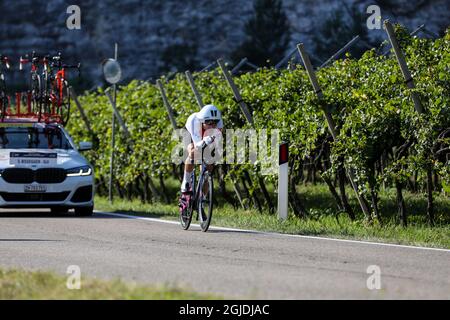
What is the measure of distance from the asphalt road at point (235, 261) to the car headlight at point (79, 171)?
305 centimetres

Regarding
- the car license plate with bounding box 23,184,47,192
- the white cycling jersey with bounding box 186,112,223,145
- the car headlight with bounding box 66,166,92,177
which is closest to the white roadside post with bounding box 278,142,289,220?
the white cycling jersey with bounding box 186,112,223,145

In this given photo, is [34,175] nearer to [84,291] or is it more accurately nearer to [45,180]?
[45,180]

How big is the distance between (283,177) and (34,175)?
446 centimetres

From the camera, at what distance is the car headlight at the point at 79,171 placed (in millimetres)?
18109

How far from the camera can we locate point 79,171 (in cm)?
1822

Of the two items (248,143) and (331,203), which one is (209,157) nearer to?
(248,143)

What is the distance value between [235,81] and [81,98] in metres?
8.85

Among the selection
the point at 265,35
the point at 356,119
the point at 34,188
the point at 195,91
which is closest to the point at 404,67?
the point at 356,119

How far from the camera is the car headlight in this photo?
1811cm

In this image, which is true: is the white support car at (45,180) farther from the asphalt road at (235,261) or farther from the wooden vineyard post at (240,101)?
the asphalt road at (235,261)

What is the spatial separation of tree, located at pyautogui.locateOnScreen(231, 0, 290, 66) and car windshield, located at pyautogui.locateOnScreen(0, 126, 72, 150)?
79.7m

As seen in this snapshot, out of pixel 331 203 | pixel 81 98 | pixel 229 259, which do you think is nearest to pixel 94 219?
pixel 331 203

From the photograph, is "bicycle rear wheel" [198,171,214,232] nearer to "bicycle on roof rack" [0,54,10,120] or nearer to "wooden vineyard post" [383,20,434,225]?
"wooden vineyard post" [383,20,434,225]

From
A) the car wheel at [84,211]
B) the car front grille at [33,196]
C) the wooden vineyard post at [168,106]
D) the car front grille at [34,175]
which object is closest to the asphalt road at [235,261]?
the car front grille at [33,196]
